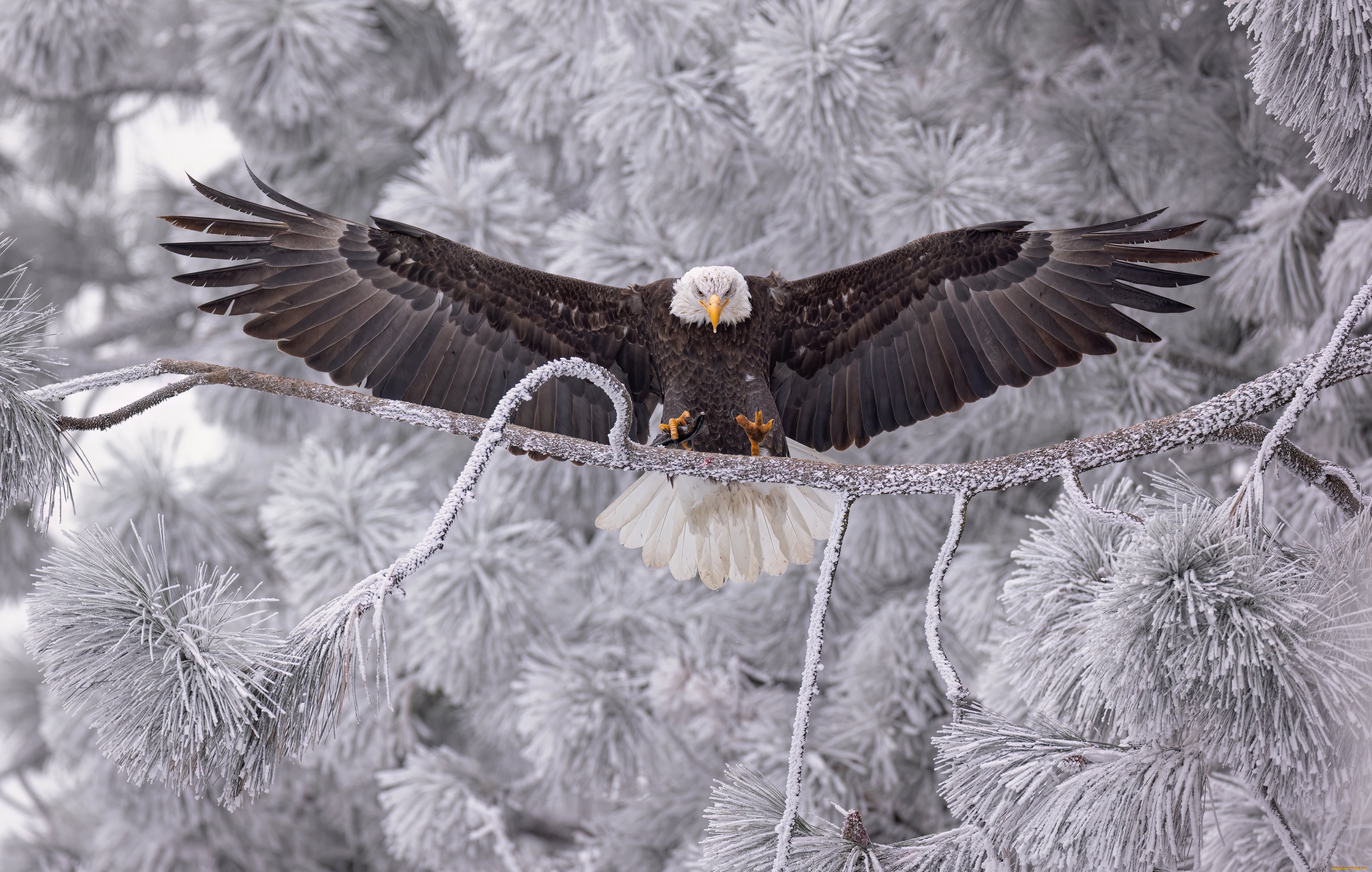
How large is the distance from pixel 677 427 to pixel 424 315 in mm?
503

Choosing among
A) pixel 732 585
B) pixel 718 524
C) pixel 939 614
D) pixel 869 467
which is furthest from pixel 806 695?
pixel 732 585

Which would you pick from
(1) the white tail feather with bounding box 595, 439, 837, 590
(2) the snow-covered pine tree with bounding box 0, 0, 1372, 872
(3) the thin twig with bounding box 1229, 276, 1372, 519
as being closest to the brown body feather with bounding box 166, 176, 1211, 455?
(1) the white tail feather with bounding box 595, 439, 837, 590

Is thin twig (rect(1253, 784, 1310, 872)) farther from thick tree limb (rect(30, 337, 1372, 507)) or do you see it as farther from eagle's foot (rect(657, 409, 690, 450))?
eagle's foot (rect(657, 409, 690, 450))

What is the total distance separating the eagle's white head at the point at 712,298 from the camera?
1951 mm

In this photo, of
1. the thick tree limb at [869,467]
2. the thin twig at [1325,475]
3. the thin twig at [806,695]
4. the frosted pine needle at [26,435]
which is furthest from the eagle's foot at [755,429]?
the frosted pine needle at [26,435]

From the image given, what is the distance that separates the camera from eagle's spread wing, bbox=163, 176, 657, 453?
1.73 meters


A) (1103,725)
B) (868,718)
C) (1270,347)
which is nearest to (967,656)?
(868,718)

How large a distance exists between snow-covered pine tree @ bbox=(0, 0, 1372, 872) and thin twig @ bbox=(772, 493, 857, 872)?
0.16ft

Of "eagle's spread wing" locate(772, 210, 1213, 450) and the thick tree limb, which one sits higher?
"eagle's spread wing" locate(772, 210, 1213, 450)

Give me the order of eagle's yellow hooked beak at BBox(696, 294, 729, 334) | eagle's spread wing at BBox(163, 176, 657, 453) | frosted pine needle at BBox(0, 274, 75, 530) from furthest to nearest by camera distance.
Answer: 1. eagle's yellow hooked beak at BBox(696, 294, 729, 334)
2. eagle's spread wing at BBox(163, 176, 657, 453)
3. frosted pine needle at BBox(0, 274, 75, 530)

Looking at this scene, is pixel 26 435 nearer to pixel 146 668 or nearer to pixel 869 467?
pixel 146 668

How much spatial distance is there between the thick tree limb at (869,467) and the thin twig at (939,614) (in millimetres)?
47

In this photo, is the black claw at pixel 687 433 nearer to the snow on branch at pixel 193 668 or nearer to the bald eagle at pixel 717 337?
the bald eagle at pixel 717 337

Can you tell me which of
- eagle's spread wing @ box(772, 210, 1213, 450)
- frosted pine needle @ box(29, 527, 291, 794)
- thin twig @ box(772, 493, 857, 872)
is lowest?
frosted pine needle @ box(29, 527, 291, 794)
